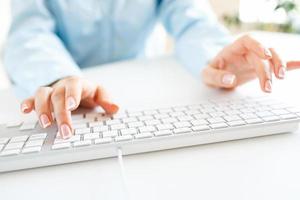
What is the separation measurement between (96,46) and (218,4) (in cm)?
136

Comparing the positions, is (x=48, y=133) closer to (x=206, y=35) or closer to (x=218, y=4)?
(x=206, y=35)

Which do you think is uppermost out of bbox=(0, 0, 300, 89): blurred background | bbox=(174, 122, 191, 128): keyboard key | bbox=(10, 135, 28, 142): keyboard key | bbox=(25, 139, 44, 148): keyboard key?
bbox=(0, 0, 300, 89): blurred background

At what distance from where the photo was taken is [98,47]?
2.75 ft

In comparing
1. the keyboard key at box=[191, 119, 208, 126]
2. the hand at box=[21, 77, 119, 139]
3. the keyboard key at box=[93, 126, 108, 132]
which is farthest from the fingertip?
the keyboard key at box=[191, 119, 208, 126]

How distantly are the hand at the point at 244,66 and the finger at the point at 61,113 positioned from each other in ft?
0.79

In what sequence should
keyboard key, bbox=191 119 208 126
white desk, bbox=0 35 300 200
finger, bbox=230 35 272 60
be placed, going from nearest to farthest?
white desk, bbox=0 35 300 200 → keyboard key, bbox=191 119 208 126 → finger, bbox=230 35 272 60

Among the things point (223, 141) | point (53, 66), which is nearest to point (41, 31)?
point (53, 66)

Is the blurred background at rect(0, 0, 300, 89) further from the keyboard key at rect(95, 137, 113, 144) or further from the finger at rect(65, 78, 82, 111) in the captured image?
the keyboard key at rect(95, 137, 113, 144)

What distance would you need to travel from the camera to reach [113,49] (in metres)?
0.85

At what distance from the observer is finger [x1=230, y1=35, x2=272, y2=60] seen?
0.48 meters

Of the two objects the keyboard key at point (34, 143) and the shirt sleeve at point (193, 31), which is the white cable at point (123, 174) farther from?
the shirt sleeve at point (193, 31)

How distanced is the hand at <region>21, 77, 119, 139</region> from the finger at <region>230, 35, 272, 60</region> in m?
0.22

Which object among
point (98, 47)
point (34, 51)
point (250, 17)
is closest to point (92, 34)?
point (98, 47)

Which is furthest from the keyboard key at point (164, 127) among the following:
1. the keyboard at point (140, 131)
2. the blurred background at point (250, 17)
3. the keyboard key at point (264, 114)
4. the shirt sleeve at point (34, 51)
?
the blurred background at point (250, 17)
